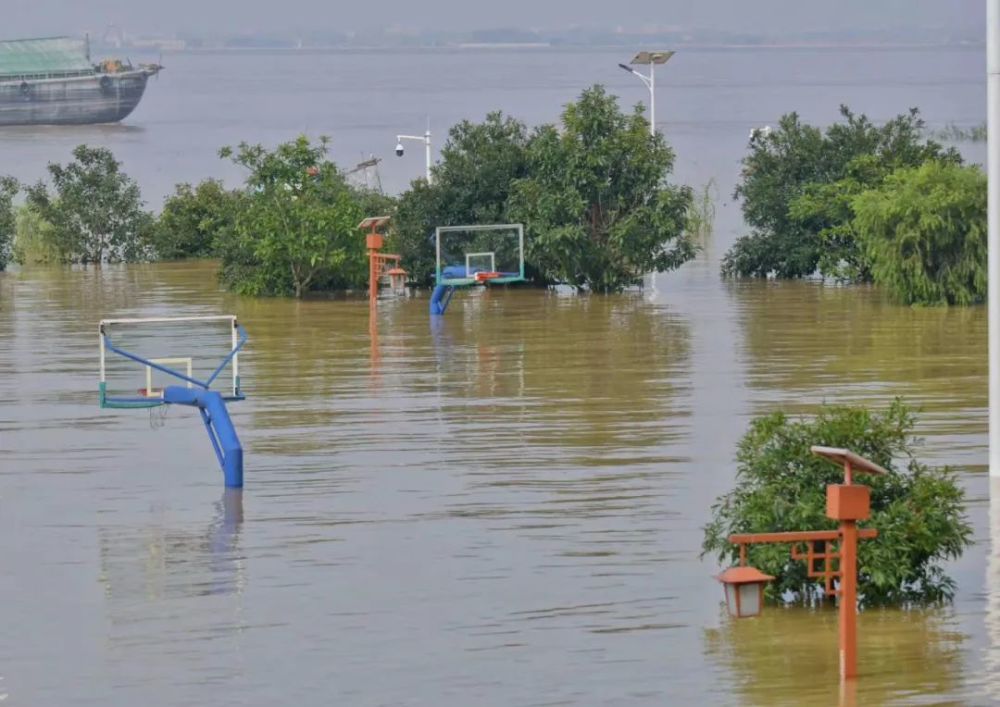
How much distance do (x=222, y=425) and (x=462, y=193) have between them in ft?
53.1

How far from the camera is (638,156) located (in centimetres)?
2923

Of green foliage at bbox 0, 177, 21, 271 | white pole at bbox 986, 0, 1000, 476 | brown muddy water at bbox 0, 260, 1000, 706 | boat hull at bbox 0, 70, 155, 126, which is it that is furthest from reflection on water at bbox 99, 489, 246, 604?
boat hull at bbox 0, 70, 155, 126

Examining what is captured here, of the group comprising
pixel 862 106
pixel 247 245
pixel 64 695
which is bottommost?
pixel 64 695

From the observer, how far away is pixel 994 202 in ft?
46.4

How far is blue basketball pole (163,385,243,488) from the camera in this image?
1446cm

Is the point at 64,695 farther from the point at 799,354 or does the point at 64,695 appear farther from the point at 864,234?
the point at 864,234

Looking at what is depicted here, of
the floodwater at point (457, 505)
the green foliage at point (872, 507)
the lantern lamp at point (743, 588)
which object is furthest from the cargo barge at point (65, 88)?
the lantern lamp at point (743, 588)

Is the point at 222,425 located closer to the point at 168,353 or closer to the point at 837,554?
the point at 837,554

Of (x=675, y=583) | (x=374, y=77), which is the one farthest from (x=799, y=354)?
(x=374, y=77)

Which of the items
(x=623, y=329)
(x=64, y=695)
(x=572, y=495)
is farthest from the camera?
(x=623, y=329)

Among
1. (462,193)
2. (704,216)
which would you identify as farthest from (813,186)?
(704,216)

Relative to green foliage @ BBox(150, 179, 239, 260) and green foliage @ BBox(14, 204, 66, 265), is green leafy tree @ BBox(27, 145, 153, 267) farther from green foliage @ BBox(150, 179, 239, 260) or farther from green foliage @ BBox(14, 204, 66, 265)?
green foliage @ BBox(150, 179, 239, 260)

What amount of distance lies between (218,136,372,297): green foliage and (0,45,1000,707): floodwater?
2.84ft

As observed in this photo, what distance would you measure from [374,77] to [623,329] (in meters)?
162
